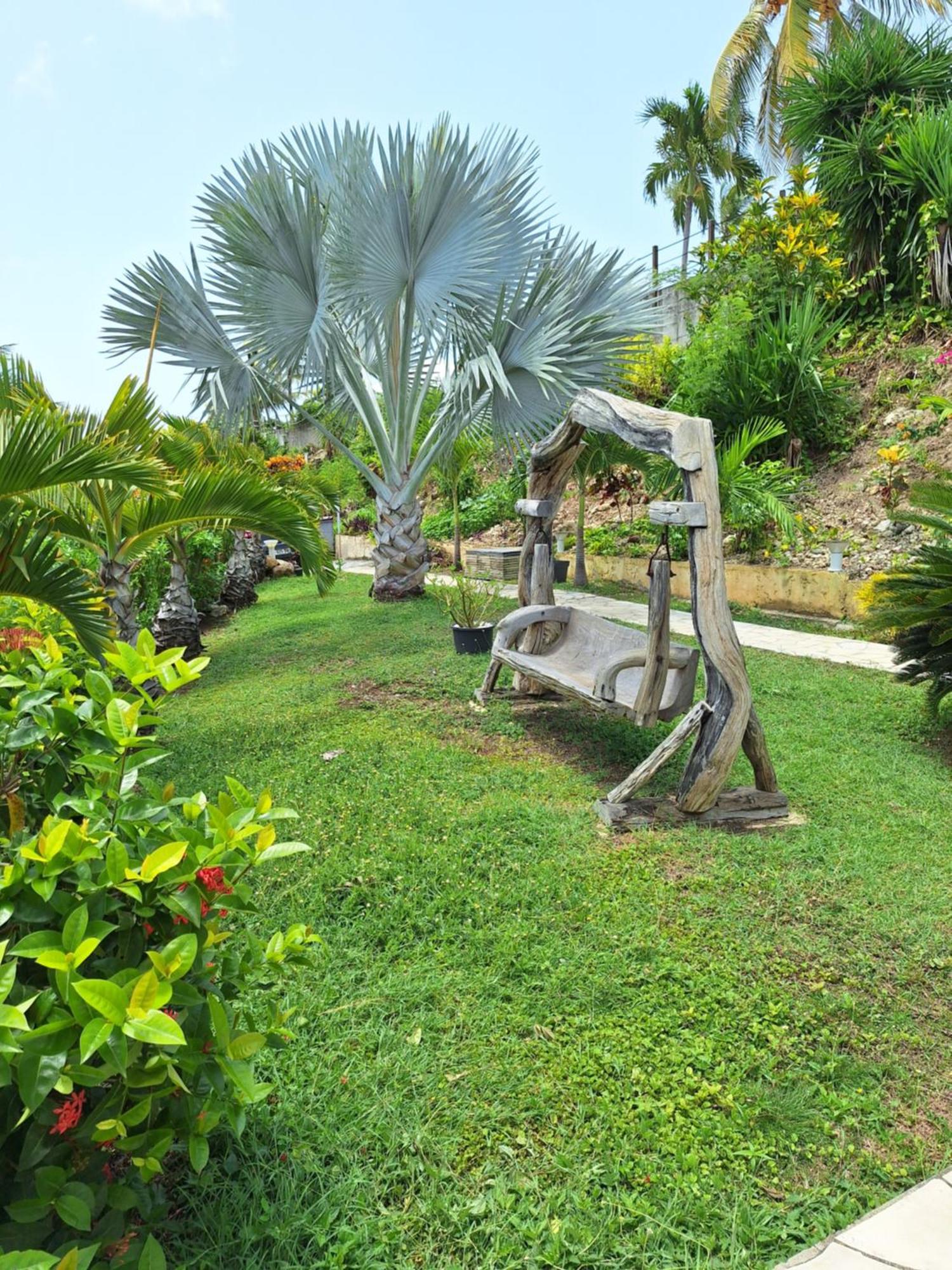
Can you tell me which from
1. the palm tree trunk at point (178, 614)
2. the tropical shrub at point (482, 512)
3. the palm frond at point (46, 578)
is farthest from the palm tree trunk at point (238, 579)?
the palm frond at point (46, 578)

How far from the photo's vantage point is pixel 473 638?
6387 millimetres

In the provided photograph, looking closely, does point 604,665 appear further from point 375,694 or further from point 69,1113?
point 69,1113

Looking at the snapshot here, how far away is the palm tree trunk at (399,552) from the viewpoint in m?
9.29

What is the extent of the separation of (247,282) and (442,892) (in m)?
6.62

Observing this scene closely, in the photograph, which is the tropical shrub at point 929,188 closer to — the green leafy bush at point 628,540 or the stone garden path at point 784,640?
the green leafy bush at point 628,540

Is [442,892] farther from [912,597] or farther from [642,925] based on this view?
[912,597]

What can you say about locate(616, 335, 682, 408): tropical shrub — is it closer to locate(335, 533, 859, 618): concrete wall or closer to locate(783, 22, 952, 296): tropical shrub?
locate(783, 22, 952, 296): tropical shrub

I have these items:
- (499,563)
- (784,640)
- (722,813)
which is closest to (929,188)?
(784,640)

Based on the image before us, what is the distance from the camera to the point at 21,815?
1.32 meters

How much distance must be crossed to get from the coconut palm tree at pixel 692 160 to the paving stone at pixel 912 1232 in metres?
23.9

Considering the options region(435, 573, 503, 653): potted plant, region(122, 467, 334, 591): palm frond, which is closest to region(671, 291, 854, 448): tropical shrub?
region(435, 573, 503, 653): potted plant

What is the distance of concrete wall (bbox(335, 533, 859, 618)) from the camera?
7.80 metres

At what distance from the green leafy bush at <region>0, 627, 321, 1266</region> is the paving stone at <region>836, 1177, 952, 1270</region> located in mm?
1250

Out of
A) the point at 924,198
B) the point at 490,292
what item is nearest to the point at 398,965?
the point at 490,292
